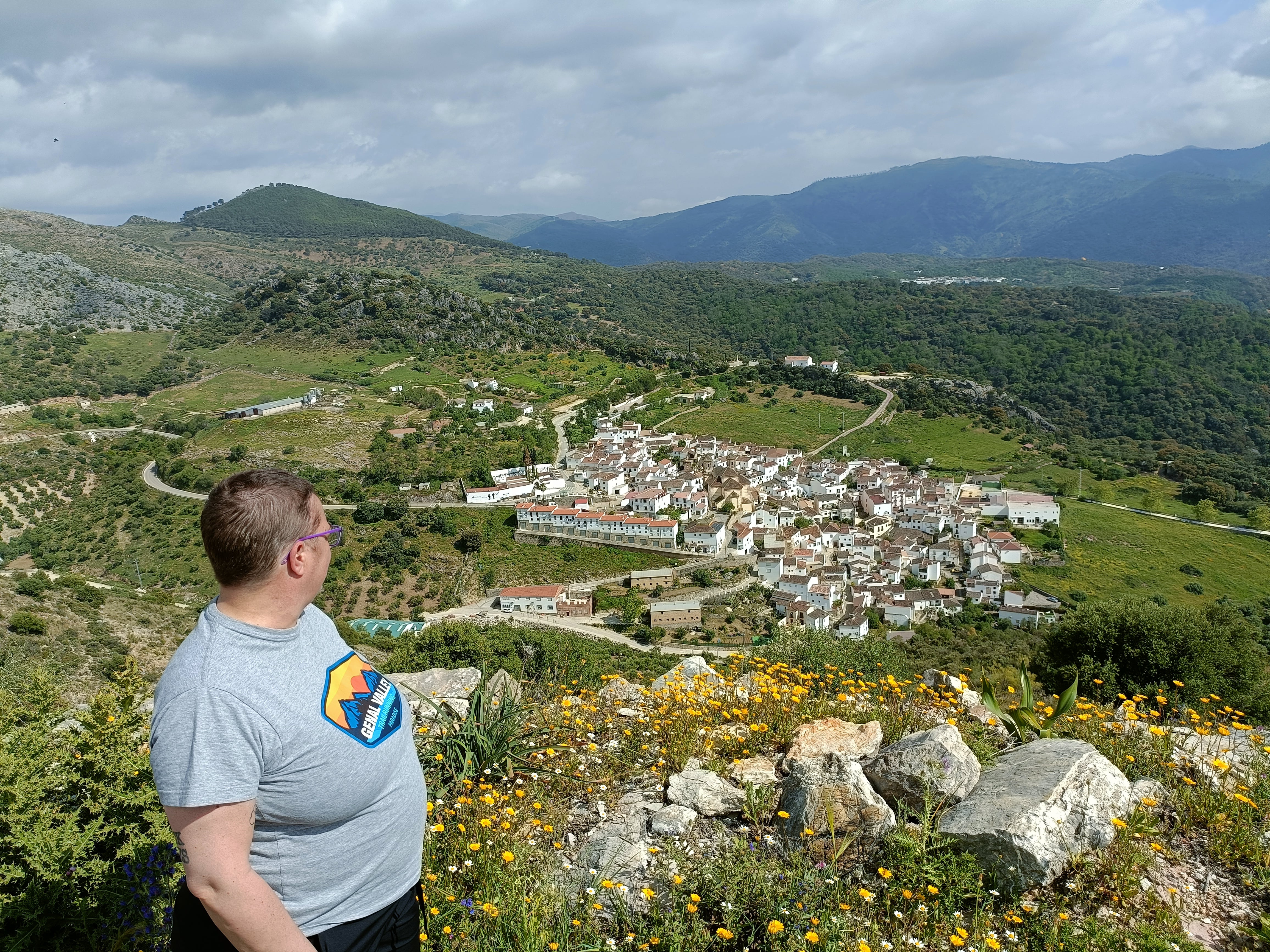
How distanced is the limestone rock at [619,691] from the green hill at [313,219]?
14637 centimetres

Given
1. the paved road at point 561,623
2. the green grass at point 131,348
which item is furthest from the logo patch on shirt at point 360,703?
the green grass at point 131,348

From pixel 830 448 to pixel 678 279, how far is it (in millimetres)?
92830

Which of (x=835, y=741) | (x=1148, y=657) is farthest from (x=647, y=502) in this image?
(x=835, y=741)

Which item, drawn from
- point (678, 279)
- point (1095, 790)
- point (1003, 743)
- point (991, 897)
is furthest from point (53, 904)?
point (678, 279)

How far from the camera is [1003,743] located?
171 inches

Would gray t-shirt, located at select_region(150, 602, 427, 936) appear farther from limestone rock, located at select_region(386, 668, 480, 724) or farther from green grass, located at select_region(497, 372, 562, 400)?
green grass, located at select_region(497, 372, 562, 400)

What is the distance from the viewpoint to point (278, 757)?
155 centimetres

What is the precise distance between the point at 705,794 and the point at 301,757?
2572mm

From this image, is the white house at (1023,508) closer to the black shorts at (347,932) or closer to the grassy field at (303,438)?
the grassy field at (303,438)

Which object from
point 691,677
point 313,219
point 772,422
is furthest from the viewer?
point 313,219

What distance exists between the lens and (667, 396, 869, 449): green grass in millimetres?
52656

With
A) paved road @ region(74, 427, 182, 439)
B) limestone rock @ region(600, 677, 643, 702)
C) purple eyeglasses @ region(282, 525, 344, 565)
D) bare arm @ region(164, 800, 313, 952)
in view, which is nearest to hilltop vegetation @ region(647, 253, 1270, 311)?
paved road @ region(74, 427, 182, 439)

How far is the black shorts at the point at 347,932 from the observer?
1.69m

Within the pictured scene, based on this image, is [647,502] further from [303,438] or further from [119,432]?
[119,432]
